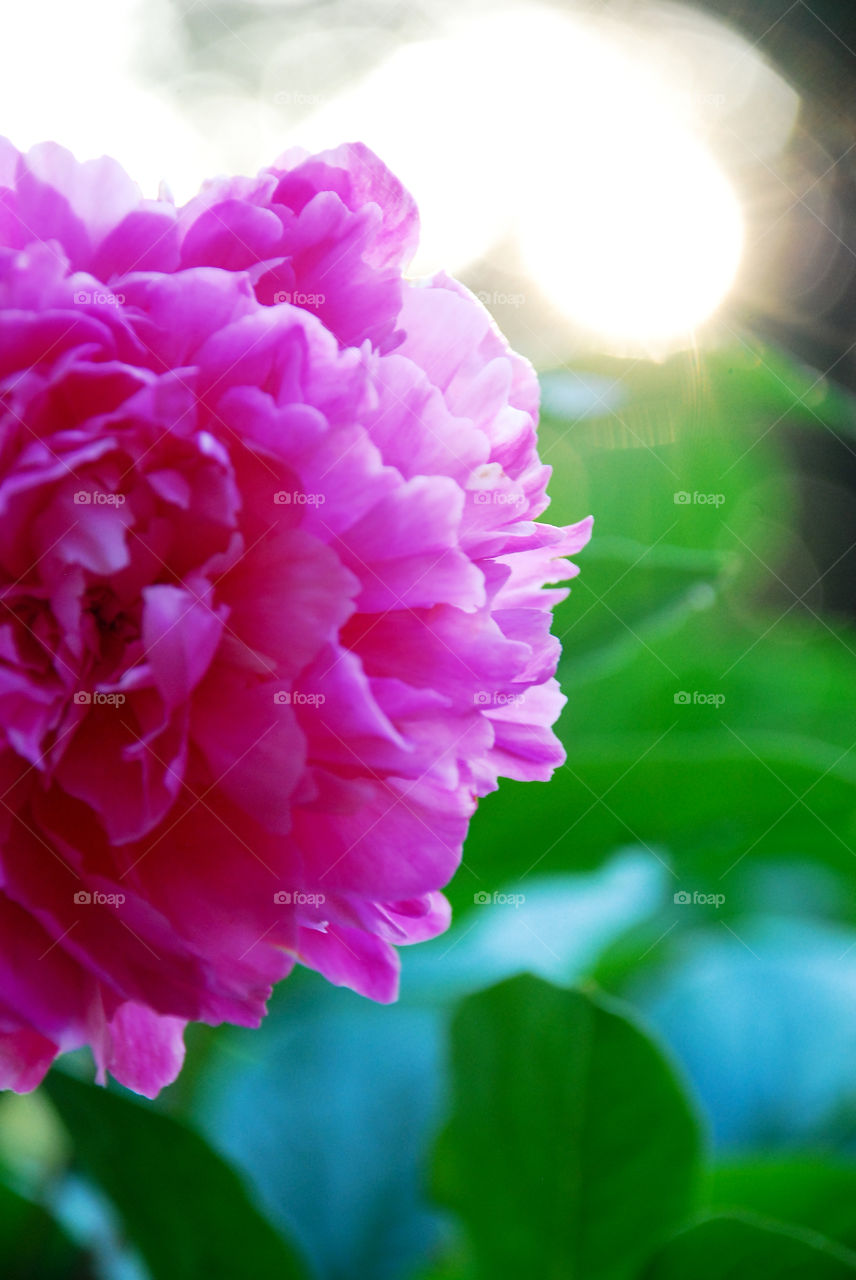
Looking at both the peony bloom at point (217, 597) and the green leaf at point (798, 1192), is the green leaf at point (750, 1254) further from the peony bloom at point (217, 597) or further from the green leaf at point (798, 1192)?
the peony bloom at point (217, 597)

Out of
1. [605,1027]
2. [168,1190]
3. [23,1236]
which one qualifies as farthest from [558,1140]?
[23,1236]

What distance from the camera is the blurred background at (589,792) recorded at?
0.53 metres

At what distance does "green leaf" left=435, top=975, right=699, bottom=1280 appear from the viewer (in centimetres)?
51

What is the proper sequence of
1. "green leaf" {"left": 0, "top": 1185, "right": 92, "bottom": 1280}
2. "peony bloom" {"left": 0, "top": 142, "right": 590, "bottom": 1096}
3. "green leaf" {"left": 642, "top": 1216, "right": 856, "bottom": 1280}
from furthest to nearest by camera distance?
"green leaf" {"left": 0, "top": 1185, "right": 92, "bottom": 1280}
"green leaf" {"left": 642, "top": 1216, "right": 856, "bottom": 1280}
"peony bloom" {"left": 0, "top": 142, "right": 590, "bottom": 1096}

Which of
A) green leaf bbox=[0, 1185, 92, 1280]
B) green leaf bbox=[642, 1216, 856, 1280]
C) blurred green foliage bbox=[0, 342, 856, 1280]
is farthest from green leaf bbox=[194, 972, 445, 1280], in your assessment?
green leaf bbox=[642, 1216, 856, 1280]

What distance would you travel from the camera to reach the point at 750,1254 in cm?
49

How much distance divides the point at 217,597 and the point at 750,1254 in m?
0.37

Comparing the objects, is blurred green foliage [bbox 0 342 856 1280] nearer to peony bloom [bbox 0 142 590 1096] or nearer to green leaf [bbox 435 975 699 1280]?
green leaf [bbox 435 975 699 1280]

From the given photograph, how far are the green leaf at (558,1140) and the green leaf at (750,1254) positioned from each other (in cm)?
3

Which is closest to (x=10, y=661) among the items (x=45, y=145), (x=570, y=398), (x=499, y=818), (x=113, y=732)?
(x=113, y=732)

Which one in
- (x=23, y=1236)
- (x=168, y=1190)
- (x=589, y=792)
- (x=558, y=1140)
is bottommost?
(x=23, y=1236)

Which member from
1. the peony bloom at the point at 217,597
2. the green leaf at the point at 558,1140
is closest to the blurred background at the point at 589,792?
the green leaf at the point at 558,1140

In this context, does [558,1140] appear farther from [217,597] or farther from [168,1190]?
[217,597]

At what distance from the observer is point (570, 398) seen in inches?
28.9
